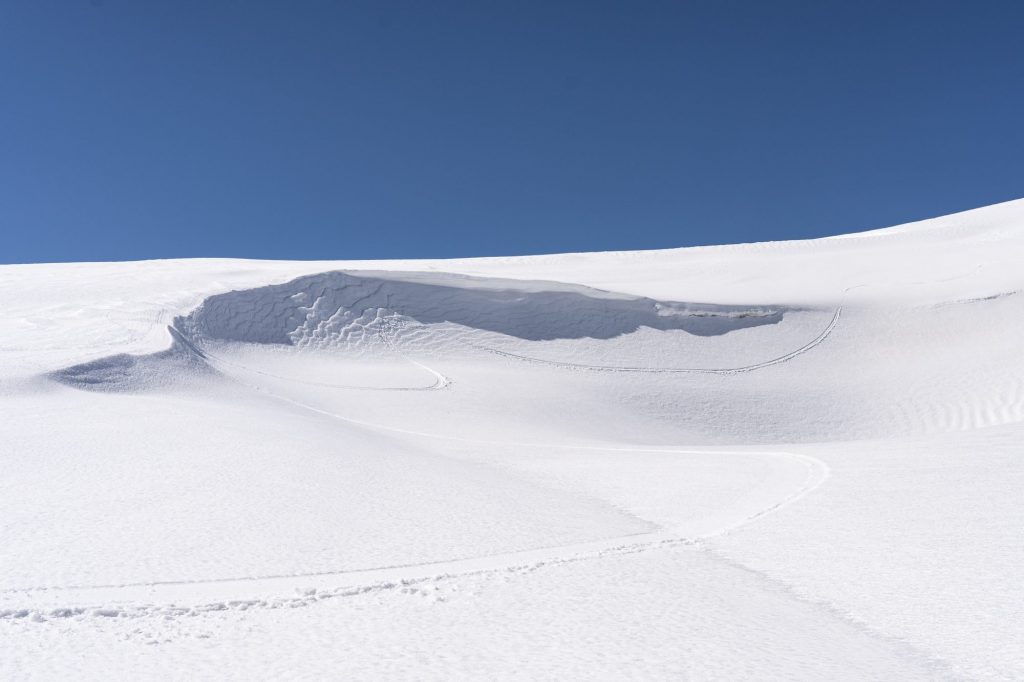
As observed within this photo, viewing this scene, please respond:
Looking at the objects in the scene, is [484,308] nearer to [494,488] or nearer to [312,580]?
[494,488]

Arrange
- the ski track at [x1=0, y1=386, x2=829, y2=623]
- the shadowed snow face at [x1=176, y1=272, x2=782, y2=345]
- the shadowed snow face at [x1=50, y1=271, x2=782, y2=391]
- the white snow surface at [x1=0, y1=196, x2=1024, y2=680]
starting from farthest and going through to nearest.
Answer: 1. the shadowed snow face at [x1=176, y1=272, x2=782, y2=345]
2. the shadowed snow face at [x1=50, y1=271, x2=782, y2=391]
3. the ski track at [x1=0, y1=386, x2=829, y2=623]
4. the white snow surface at [x1=0, y1=196, x2=1024, y2=680]

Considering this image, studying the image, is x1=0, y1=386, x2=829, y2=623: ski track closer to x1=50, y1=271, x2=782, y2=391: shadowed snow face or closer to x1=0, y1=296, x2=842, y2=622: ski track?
x1=0, y1=296, x2=842, y2=622: ski track

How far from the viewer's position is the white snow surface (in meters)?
4.17

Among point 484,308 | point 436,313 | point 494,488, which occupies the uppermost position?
point 484,308

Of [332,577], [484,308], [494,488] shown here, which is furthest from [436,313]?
[332,577]

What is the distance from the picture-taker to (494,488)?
336 inches

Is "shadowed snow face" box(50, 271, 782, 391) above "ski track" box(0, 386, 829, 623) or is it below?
above

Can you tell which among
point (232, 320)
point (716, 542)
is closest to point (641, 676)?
point (716, 542)

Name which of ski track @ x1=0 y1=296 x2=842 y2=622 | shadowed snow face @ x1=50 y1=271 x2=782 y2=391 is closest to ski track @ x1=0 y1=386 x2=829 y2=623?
ski track @ x1=0 y1=296 x2=842 y2=622

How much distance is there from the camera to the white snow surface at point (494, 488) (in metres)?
4.17

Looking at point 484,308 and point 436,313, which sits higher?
point 484,308

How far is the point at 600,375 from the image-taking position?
19.6 m

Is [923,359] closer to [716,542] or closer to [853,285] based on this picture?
[853,285]

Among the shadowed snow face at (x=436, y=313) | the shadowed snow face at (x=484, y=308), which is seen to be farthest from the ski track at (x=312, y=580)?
the shadowed snow face at (x=484, y=308)
